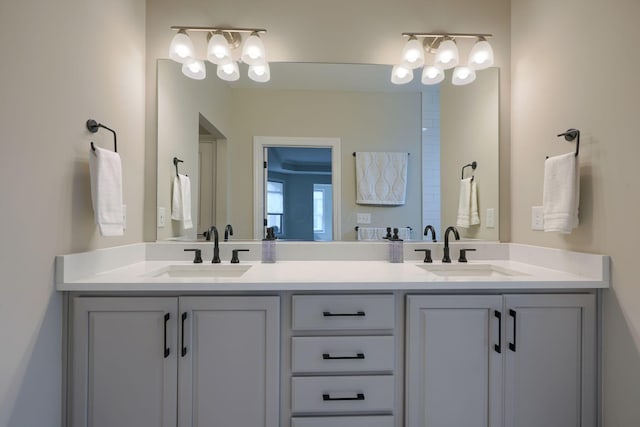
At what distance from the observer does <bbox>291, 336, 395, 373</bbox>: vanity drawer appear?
1245 mm

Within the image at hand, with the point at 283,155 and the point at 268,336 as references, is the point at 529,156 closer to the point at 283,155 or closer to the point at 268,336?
the point at 283,155

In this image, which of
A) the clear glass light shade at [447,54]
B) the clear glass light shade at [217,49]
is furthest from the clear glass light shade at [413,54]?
the clear glass light shade at [217,49]

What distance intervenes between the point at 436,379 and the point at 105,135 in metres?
1.86

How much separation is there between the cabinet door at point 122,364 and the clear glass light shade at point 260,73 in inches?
52.9

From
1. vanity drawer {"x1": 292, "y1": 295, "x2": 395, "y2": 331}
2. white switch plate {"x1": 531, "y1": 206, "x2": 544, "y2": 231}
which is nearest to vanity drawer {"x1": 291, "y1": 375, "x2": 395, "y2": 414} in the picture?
vanity drawer {"x1": 292, "y1": 295, "x2": 395, "y2": 331}

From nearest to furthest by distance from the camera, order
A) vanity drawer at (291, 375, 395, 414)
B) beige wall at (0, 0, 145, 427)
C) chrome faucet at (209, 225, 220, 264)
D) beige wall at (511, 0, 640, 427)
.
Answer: beige wall at (0, 0, 145, 427)
beige wall at (511, 0, 640, 427)
vanity drawer at (291, 375, 395, 414)
chrome faucet at (209, 225, 220, 264)

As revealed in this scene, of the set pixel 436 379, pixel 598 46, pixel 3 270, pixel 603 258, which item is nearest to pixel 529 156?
pixel 598 46

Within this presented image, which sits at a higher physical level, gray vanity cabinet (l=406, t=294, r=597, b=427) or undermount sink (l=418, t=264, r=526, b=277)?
undermount sink (l=418, t=264, r=526, b=277)

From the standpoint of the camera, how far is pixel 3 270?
3.25 feet

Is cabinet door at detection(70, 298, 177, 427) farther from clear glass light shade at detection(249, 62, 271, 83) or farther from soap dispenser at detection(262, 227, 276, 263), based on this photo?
clear glass light shade at detection(249, 62, 271, 83)

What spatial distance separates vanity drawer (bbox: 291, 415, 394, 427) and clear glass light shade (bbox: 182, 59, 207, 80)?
1860mm

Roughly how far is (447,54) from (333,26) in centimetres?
70

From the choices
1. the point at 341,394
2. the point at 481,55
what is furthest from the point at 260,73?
the point at 341,394

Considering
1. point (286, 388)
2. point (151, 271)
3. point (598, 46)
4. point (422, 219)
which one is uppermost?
point (598, 46)
